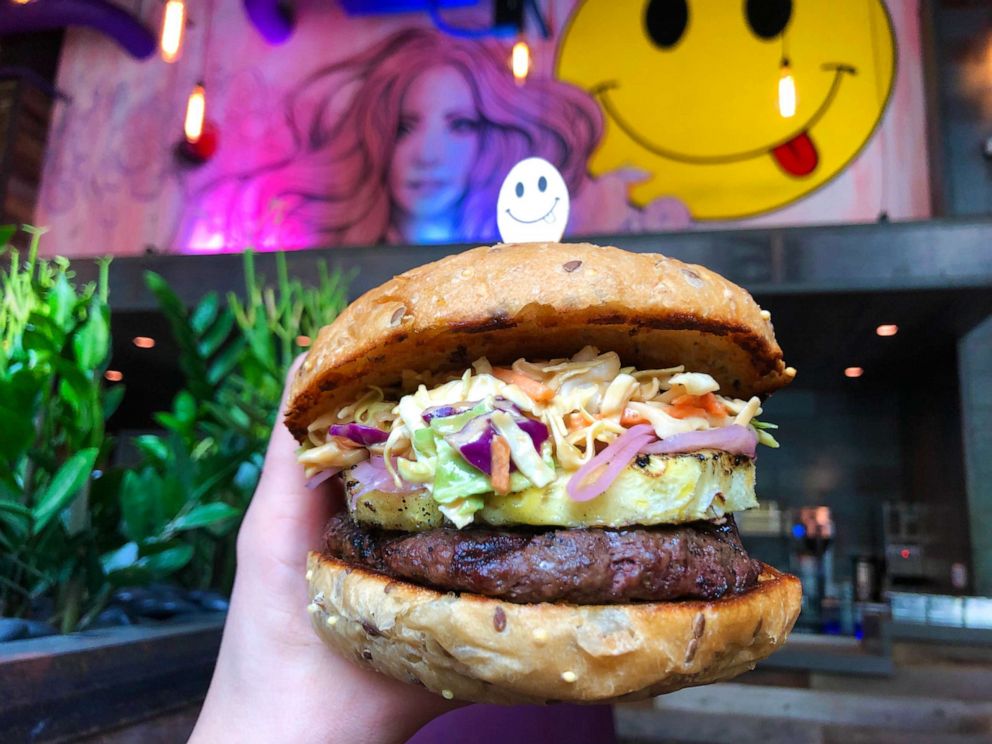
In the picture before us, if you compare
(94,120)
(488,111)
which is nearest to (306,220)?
(488,111)

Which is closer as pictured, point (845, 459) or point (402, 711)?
point (402, 711)

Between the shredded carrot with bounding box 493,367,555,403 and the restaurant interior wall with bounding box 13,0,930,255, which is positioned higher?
the restaurant interior wall with bounding box 13,0,930,255

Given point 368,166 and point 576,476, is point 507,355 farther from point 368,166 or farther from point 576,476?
point 368,166

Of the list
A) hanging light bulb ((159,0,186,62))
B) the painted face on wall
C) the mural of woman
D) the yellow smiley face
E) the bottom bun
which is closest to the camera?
the bottom bun

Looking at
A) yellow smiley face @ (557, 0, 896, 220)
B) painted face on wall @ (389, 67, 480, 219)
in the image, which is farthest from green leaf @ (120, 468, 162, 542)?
yellow smiley face @ (557, 0, 896, 220)

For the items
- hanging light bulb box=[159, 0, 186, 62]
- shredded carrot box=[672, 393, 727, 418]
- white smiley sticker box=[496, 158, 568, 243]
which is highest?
hanging light bulb box=[159, 0, 186, 62]

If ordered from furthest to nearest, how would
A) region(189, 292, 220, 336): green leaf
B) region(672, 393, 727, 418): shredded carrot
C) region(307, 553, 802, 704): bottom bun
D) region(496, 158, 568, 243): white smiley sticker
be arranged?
region(189, 292, 220, 336): green leaf → region(496, 158, 568, 243): white smiley sticker → region(672, 393, 727, 418): shredded carrot → region(307, 553, 802, 704): bottom bun

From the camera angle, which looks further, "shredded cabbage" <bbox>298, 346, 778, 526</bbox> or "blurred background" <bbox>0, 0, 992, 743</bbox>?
"blurred background" <bbox>0, 0, 992, 743</bbox>

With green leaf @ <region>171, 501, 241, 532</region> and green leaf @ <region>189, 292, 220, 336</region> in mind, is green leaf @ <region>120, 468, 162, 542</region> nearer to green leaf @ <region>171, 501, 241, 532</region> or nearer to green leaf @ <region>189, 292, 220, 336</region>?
green leaf @ <region>171, 501, 241, 532</region>
